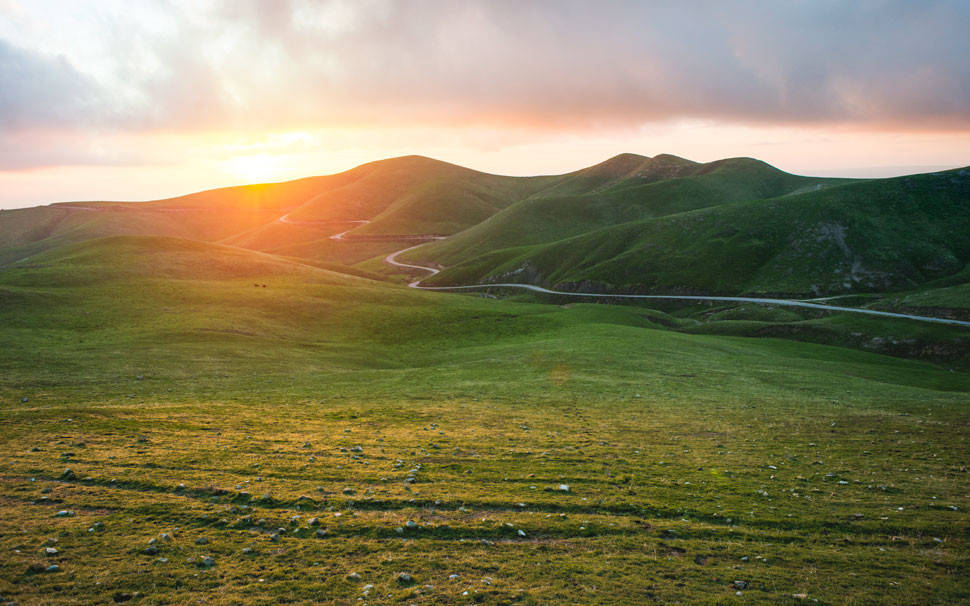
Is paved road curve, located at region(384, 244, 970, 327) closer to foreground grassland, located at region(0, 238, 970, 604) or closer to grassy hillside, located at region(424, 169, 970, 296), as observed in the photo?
grassy hillside, located at region(424, 169, 970, 296)

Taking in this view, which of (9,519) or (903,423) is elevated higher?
(9,519)

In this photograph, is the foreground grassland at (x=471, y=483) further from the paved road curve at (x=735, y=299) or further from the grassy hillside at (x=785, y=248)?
the grassy hillside at (x=785, y=248)

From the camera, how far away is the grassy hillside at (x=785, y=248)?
13350cm

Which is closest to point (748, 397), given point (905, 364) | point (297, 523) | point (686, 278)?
point (297, 523)

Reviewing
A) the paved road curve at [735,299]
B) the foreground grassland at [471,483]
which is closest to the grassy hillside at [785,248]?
the paved road curve at [735,299]

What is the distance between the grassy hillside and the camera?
13350 cm

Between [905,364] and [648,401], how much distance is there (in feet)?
152

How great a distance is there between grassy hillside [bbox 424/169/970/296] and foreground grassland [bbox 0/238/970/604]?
102 m

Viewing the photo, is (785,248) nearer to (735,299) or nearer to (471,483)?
(735,299)

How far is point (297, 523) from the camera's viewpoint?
14.3 meters

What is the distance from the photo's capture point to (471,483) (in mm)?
17719

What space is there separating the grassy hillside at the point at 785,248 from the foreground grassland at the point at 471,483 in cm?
10153

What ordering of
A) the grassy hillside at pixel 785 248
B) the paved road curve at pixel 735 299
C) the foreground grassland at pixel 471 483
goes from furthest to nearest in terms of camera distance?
1. the grassy hillside at pixel 785 248
2. the paved road curve at pixel 735 299
3. the foreground grassland at pixel 471 483

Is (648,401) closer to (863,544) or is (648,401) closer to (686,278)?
(863,544)
